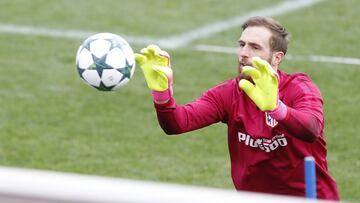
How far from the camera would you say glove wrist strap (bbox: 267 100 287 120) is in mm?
5973

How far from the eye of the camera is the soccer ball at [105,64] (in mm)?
7066

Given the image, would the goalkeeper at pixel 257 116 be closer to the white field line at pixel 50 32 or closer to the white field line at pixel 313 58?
the white field line at pixel 313 58

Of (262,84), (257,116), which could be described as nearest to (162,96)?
(257,116)

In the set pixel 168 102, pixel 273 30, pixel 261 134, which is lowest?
pixel 261 134

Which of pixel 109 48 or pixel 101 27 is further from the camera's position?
pixel 101 27

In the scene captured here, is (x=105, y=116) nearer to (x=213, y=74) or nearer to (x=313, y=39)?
(x=213, y=74)

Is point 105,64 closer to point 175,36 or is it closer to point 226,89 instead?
point 226,89

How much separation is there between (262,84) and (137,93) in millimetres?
5936

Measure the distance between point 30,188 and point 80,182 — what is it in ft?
0.51


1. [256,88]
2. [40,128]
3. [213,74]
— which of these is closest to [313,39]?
[213,74]

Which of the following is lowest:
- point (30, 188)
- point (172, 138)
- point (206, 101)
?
point (172, 138)

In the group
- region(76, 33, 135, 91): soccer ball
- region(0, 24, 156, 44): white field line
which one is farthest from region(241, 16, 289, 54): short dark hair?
region(0, 24, 156, 44): white field line

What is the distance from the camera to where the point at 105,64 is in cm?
707

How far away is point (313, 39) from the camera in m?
13.4
